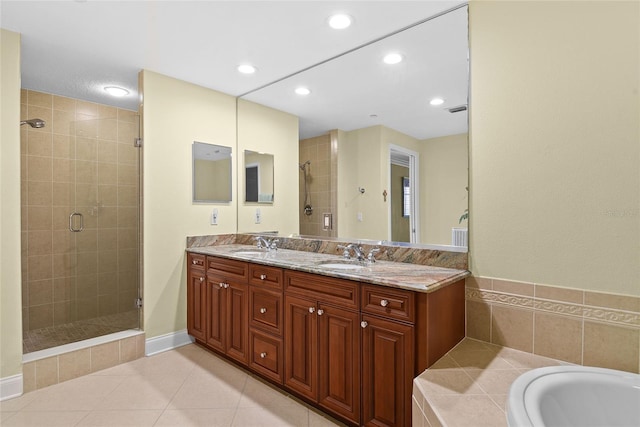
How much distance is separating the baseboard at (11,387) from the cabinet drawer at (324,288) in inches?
73.5

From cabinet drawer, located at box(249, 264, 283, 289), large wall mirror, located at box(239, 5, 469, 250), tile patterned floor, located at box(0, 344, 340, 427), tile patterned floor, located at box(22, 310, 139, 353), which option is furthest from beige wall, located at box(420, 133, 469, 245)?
tile patterned floor, located at box(22, 310, 139, 353)

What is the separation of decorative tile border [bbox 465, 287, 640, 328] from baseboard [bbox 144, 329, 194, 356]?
2407 millimetres

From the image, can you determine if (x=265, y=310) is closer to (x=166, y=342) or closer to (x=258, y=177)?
(x=166, y=342)

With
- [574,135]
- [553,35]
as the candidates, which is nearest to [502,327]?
[574,135]

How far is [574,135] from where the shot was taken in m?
1.44

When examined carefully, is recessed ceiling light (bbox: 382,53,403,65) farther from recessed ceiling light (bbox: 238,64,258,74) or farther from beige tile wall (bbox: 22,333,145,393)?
beige tile wall (bbox: 22,333,145,393)

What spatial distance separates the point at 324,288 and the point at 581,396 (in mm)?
1149

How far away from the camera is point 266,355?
2.09 metres

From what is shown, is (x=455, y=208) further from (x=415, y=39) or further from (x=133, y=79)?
(x=133, y=79)

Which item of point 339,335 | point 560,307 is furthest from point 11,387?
point 560,307

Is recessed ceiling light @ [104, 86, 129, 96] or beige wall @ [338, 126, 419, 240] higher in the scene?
recessed ceiling light @ [104, 86, 129, 96]

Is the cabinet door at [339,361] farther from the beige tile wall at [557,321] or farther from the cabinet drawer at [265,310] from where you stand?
the beige tile wall at [557,321]

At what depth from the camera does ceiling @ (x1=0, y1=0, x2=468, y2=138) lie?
184 cm

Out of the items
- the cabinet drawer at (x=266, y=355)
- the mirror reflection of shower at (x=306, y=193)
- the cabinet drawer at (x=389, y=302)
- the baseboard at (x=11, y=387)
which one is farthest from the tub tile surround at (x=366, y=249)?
the baseboard at (x=11, y=387)
